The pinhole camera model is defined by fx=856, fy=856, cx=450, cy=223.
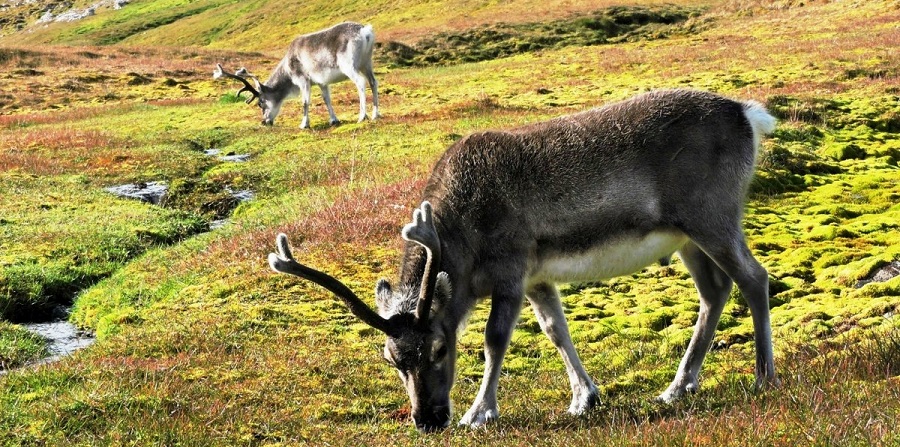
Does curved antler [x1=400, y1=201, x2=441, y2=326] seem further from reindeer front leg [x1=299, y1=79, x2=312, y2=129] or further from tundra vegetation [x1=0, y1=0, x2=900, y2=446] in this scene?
reindeer front leg [x1=299, y1=79, x2=312, y2=129]

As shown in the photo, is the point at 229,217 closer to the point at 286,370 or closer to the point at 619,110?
the point at 286,370

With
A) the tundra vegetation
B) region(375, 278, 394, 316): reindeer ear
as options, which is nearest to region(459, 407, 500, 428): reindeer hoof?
the tundra vegetation

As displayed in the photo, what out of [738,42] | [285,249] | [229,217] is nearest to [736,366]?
[285,249]

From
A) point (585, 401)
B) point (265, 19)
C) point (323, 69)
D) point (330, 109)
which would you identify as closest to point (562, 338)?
point (585, 401)

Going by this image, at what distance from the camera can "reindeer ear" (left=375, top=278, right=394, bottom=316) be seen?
757 cm

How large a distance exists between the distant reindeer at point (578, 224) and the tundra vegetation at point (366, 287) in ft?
2.16

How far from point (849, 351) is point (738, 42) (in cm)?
4439

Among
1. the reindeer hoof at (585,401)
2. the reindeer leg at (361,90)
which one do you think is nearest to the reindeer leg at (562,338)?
the reindeer hoof at (585,401)

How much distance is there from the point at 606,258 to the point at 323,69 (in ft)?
85.1

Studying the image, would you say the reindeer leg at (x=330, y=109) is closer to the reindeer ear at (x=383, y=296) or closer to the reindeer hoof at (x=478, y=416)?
the reindeer ear at (x=383, y=296)

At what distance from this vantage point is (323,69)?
3234 centimetres

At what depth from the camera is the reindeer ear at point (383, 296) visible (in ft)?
24.8

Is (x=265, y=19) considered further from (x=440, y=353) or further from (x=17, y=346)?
(x=440, y=353)

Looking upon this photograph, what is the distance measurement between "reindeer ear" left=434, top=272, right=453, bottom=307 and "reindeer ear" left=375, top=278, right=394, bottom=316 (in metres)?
0.43
